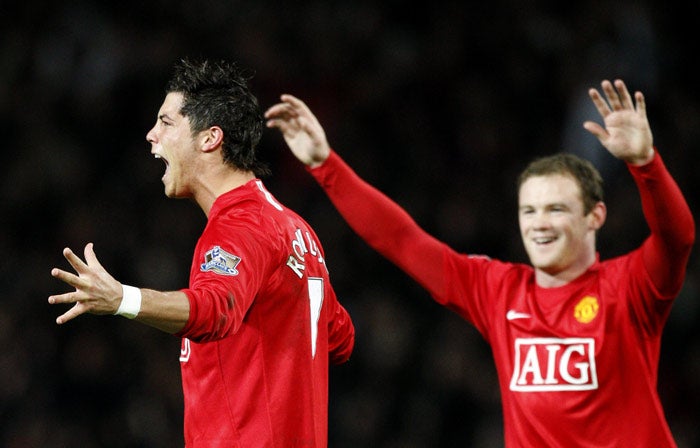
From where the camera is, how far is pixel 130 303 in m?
2.60

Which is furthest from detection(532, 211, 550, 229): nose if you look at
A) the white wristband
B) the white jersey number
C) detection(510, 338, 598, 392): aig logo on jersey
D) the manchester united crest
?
the white wristband

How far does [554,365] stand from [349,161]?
5.00m

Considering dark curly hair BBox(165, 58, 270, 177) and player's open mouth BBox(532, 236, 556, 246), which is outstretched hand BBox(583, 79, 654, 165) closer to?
player's open mouth BBox(532, 236, 556, 246)

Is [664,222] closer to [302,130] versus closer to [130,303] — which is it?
[302,130]

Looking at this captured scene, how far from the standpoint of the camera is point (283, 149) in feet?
28.3

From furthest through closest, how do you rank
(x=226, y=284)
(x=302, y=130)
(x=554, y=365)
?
1. (x=302, y=130)
2. (x=554, y=365)
3. (x=226, y=284)

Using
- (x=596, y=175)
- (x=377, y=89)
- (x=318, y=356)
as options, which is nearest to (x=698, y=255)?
(x=377, y=89)

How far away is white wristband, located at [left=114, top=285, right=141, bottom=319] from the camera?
2.59 meters

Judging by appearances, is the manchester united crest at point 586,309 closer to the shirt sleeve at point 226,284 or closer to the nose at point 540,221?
the nose at point 540,221

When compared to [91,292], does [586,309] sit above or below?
above

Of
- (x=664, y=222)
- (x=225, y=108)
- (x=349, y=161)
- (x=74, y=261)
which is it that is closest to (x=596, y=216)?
(x=664, y=222)

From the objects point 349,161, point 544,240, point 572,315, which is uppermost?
point 349,161

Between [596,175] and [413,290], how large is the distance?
393 cm

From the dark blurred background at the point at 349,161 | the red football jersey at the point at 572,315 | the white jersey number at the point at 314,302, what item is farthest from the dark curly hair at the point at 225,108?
the dark blurred background at the point at 349,161
